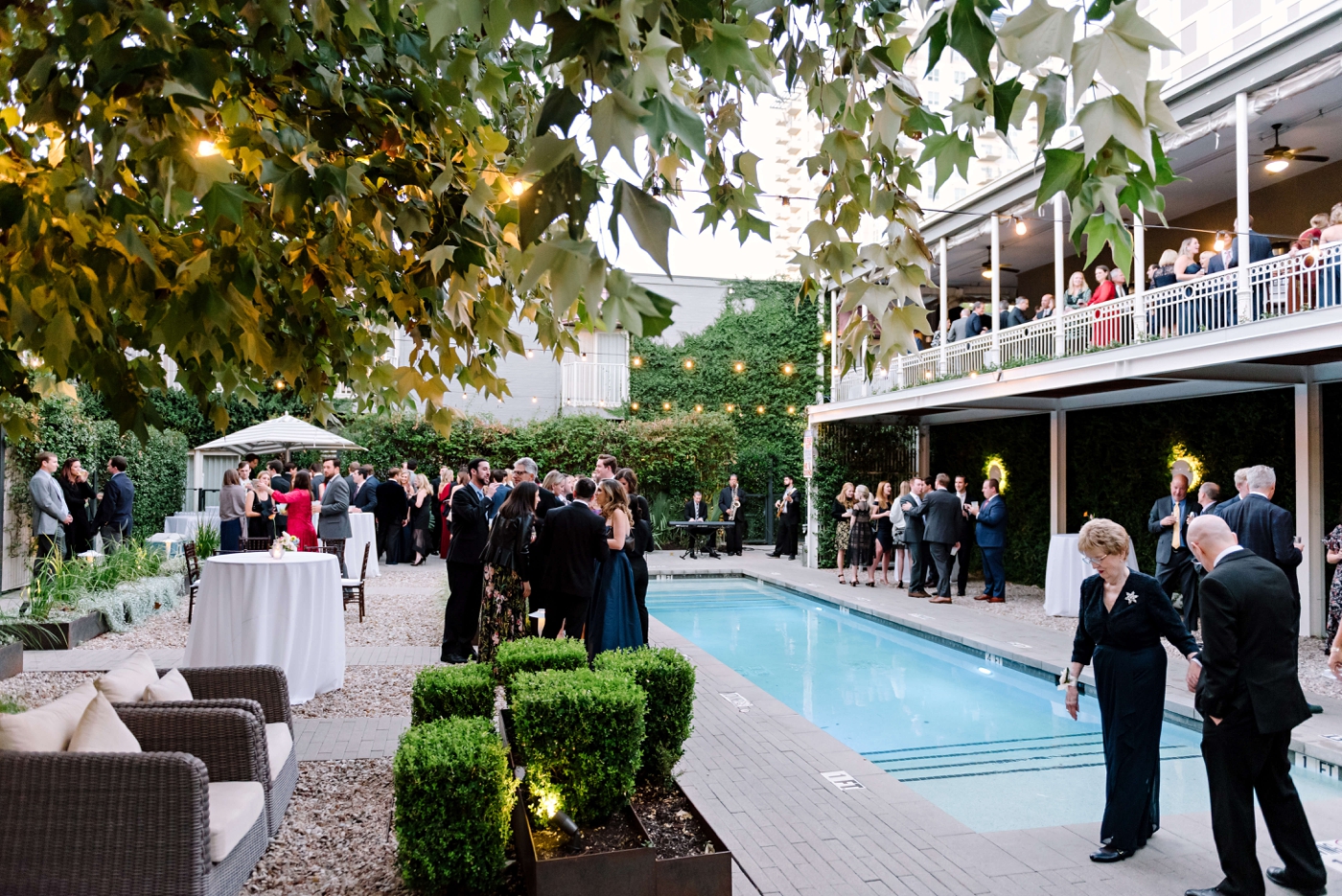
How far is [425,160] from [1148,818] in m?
4.06

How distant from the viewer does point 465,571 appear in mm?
7719

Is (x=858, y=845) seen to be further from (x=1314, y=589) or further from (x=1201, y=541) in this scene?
(x=1314, y=589)

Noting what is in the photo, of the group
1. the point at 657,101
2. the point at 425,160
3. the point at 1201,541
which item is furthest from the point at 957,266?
the point at 657,101

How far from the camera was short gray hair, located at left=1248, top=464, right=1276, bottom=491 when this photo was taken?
6723mm

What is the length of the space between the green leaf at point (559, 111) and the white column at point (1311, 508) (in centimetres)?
1093

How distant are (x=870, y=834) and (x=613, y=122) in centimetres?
390

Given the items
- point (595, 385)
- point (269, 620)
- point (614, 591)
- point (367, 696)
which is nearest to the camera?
point (269, 620)

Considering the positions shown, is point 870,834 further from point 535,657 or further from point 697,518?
point 697,518

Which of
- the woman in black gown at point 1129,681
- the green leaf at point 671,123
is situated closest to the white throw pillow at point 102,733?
the green leaf at point 671,123

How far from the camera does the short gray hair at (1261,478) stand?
22.1ft

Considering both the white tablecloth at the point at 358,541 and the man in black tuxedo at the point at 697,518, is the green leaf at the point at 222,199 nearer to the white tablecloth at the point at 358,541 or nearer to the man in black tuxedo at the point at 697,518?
the white tablecloth at the point at 358,541

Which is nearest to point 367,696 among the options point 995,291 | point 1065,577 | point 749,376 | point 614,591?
point 614,591

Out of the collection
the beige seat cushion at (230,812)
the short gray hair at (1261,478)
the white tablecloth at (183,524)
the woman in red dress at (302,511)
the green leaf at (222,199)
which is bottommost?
the beige seat cushion at (230,812)

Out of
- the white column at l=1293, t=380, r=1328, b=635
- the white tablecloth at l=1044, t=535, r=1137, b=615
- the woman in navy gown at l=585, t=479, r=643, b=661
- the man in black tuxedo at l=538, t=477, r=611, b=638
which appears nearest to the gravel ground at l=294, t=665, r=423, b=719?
the man in black tuxedo at l=538, t=477, r=611, b=638
